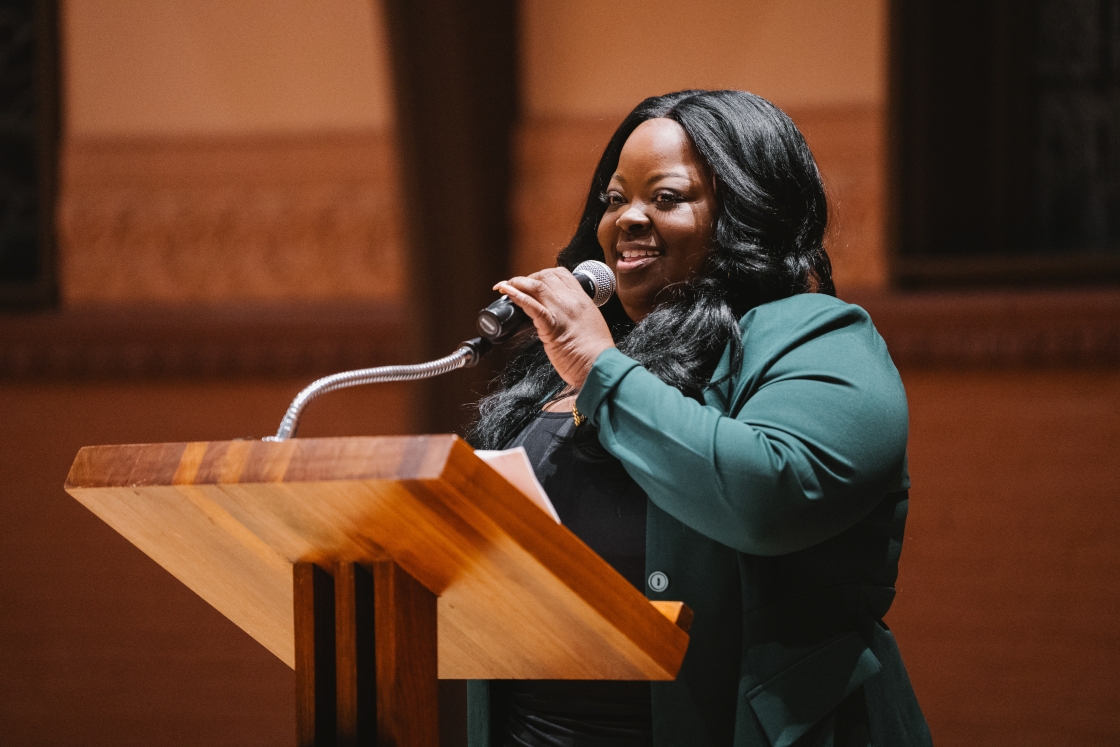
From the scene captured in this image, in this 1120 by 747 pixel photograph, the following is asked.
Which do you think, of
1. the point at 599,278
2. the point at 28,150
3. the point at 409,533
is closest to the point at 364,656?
the point at 409,533

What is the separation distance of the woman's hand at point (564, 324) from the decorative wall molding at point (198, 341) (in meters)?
1.95

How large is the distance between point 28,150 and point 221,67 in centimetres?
69

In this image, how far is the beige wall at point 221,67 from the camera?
10.7ft

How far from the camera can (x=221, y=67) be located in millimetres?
3336

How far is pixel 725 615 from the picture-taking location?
1101mm

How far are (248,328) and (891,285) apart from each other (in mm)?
1778

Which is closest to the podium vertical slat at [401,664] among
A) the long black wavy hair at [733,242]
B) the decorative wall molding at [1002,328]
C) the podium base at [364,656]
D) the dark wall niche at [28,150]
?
the podium base at [364,656]

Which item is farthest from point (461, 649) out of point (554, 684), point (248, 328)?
point (248, 328)

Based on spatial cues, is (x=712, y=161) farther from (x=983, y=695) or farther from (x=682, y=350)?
(x=983, y=695)

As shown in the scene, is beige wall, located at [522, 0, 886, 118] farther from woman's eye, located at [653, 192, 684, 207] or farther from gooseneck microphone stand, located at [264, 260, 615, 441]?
gooseneck microphone stand, located at [264, 260, 615, 441]

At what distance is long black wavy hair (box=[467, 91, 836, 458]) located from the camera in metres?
1.21

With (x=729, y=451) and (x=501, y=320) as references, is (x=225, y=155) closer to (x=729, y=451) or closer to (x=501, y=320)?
(x=501, y=320)

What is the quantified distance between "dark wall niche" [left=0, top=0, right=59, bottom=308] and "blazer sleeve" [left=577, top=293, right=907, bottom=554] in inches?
112

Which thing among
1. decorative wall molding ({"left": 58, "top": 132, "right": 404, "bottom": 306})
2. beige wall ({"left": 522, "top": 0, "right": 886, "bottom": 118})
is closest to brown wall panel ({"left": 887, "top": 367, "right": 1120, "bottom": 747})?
beige wall ({"left": 522, "top": 0, "right": 886, "bottom": 118})
